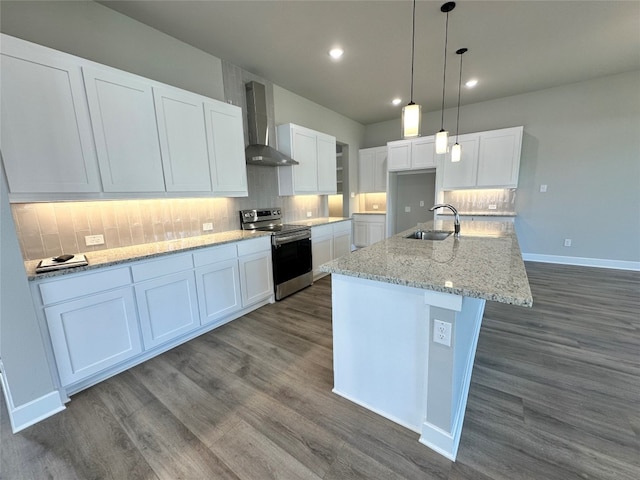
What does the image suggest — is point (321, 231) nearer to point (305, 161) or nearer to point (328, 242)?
point (328, 242)

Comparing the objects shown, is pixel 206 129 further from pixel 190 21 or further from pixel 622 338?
pixel 622 338

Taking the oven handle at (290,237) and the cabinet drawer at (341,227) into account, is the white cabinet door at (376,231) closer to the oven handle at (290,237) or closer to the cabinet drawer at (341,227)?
the cabinet drawer at (341,227)

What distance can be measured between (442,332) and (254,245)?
87.6 inches

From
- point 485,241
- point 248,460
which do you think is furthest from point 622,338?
point 248,460

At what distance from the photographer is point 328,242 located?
14.0 feet

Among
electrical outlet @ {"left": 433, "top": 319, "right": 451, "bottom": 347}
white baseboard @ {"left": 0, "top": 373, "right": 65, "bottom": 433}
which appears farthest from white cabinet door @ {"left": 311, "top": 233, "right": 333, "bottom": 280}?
white baseboard @ {"left": 0, "top": 373, "right": 65, "bottom": 433}

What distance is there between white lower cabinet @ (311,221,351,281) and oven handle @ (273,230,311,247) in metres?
0.26

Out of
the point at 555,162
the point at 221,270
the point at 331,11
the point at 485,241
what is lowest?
the point at 221,270

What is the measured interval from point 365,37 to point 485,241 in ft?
7.91

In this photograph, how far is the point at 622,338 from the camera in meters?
2.28

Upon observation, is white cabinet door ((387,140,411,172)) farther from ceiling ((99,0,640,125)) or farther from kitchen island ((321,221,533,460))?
kitchen island ((321,221,533,460))

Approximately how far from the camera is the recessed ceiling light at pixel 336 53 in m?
2.93

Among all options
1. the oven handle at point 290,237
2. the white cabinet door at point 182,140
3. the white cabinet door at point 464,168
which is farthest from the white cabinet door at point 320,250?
the white cabinet door at point 464,168

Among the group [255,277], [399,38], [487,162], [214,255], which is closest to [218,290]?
[214,255]
